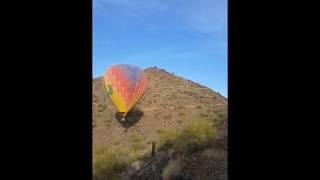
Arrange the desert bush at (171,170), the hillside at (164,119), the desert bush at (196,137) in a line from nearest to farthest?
the desert bush at (171,170)
the hillside at (164,119)
the desert bush at (196,137)

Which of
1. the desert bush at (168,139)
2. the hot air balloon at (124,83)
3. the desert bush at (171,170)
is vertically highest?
the hot air balloon at (124,83)

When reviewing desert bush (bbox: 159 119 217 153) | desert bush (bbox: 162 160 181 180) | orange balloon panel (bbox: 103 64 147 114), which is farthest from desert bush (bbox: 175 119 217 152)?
orange balloon panel (bbox: 103 64 147 114)

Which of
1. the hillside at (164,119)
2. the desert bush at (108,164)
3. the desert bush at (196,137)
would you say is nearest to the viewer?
the desert bush at (108,164)

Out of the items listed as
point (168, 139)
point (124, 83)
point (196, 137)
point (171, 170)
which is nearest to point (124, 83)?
point (124, 83)

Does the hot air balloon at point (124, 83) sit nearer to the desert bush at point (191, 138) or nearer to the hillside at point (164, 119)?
the hillside at point (164, 119)

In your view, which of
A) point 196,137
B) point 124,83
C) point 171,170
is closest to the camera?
point 171,170

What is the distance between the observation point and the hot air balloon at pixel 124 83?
24828mm

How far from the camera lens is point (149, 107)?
100ft

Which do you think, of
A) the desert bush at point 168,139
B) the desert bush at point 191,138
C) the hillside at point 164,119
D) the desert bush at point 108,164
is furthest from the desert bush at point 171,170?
the desert bush at point 168,139

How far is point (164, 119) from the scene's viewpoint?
1134 inches

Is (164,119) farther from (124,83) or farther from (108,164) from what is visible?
(108,164)

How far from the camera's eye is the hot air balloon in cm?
2483
